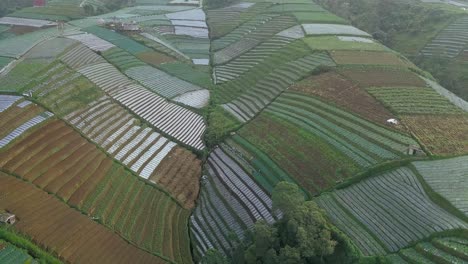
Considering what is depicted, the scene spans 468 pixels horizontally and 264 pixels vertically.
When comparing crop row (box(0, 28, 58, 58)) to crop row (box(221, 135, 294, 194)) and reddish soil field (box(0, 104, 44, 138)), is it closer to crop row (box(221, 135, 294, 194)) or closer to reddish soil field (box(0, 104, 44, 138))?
reddish soil field (box(0, 104, 44, 138))

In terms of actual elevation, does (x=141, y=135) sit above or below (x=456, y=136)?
below

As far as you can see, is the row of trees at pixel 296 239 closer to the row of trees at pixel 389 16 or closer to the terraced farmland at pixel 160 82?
the terraced farmland at pixel 160 82

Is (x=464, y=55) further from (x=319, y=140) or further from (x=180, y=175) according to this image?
(x=180, y=175)

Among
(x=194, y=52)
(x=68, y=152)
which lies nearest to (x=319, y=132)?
(x=68, y=152)

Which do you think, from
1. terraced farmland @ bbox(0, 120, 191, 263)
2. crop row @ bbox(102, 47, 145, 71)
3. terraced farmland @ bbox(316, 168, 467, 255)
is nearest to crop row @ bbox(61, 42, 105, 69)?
crop row @ bbox(102, 47, 145, 71)

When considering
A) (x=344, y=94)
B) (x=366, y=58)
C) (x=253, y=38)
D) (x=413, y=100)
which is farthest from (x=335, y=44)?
(x=413, y=100)

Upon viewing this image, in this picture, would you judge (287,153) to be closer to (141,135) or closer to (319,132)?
(319,132)
